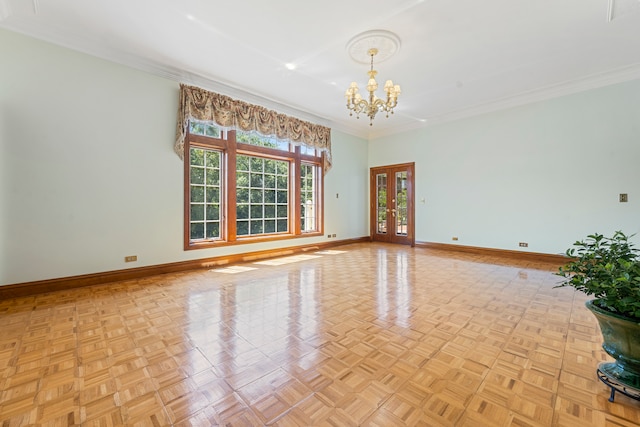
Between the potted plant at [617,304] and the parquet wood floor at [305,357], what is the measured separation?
0.44ft

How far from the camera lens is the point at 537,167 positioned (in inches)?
203

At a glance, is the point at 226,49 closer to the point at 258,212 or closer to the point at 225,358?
the point at 258,212

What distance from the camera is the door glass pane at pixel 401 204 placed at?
722cm

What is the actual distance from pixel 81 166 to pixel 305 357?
3797 millimetres

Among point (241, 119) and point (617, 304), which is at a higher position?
point (241, 119)

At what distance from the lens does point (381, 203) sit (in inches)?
305

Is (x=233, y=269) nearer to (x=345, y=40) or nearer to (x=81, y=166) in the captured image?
(x=81, y=166)

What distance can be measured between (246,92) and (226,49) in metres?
1.37

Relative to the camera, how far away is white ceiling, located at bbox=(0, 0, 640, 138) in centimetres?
290

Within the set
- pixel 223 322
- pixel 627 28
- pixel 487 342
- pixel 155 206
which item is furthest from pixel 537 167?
pixel 155 206

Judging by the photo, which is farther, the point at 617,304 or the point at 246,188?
the point at 246,188

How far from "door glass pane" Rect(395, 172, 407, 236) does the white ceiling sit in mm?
2508

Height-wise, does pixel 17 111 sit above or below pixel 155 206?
above

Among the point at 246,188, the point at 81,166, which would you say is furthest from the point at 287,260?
the point at 81,166
